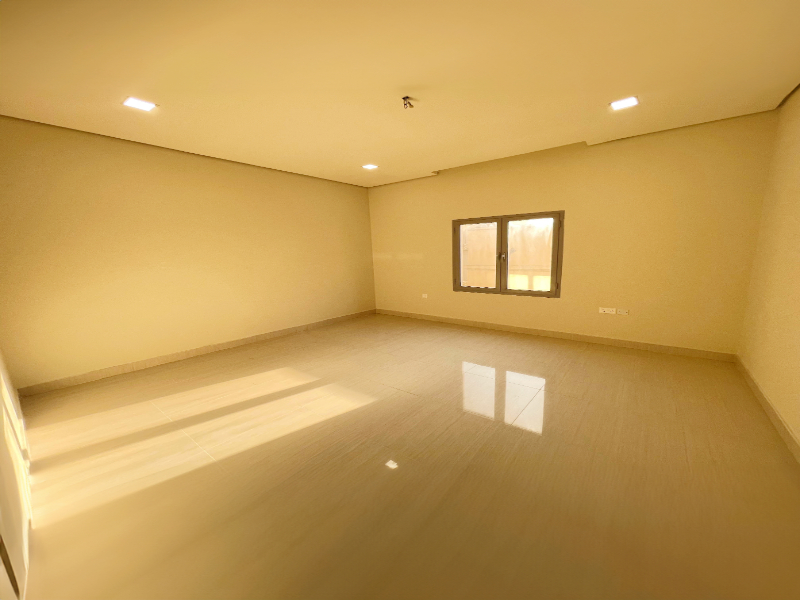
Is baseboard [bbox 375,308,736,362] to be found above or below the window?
below

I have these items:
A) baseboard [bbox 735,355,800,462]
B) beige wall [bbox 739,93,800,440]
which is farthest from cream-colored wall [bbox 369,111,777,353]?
baseboard [bbox 735,355,800,462]

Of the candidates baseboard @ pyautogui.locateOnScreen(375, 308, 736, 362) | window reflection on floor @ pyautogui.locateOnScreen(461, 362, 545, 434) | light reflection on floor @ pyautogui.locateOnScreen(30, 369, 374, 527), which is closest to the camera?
light reflection on floor @ pyautogui.locateOnScreen(30, 369, 374, 527)

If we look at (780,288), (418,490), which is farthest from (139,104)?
(780,288)

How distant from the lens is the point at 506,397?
2.85m

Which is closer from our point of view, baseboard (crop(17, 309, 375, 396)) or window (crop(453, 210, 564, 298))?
baseboard (crop(17, 309, 375, 396))

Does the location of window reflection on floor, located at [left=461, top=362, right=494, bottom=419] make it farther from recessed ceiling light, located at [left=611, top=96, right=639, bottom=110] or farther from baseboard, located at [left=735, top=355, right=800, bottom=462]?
recessed ceiling light, located at [left=611, top=96, right=639, bottom=110]

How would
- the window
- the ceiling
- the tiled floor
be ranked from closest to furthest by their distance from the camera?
the tiled floor, the ceiling, the window

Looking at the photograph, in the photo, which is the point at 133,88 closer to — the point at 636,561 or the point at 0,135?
the point at 0,135

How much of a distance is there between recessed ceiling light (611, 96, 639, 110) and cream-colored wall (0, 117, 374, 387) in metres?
4.36

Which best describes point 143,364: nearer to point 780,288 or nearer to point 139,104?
point 139,104

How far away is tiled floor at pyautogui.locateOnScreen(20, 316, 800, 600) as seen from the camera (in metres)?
1.28

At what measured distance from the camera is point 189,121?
2973mm

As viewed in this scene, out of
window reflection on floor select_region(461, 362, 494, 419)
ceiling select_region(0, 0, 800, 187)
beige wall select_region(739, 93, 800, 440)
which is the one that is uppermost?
ceiling select_region(0, 0, 800, 187)

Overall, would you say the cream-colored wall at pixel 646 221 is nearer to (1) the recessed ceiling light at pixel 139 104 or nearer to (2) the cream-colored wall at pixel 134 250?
(2) the cream-colored wall at pixel 134 250
